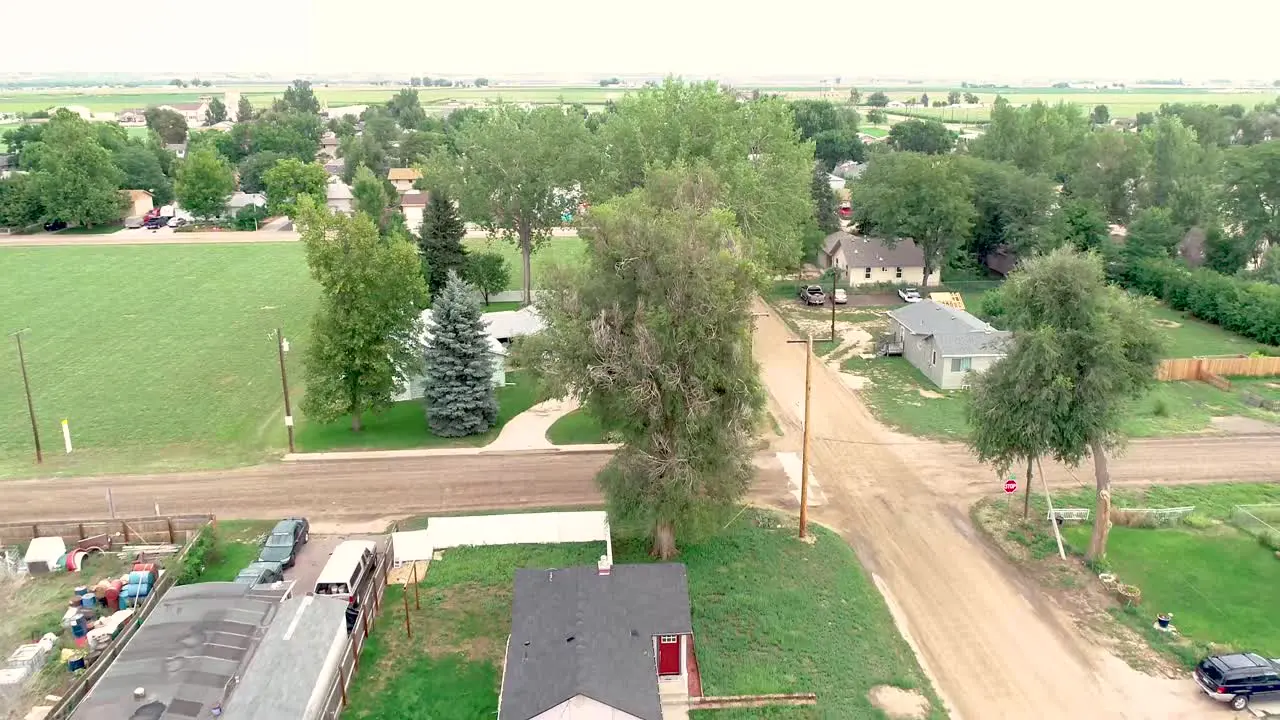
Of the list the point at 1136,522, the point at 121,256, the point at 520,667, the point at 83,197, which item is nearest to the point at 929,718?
the point at 520,667

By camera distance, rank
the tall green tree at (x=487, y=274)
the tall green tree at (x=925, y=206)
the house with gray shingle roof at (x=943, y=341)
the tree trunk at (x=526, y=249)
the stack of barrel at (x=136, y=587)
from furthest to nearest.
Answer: the tall green tree at (x=925, y=206) < the tall green tree at (x=487, y=274) < the tree trunk at (x=526, y=249) < the house with gray shingle roof at (x=943, y=341) < the stack of barrel at (x=136, y=587)

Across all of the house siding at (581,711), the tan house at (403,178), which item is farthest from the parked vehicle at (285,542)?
the tan house at (403,178)

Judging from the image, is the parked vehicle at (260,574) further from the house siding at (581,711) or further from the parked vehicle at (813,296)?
the parked vehicle at (813,296)

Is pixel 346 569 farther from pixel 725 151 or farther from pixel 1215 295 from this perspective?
pixel 1215 295

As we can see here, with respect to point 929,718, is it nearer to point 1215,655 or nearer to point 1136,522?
point 1215,655

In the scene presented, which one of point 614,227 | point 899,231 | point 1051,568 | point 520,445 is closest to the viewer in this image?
point 614,227

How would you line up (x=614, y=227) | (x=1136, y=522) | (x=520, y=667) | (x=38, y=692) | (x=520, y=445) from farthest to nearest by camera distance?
(x=520, y=445) < (x=1136, y=522) < (x=614, y=227) < (x=38, y=692) < (x=520, y=667)

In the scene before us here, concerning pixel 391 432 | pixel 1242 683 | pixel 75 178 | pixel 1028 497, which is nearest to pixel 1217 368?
pixel 1028 497
